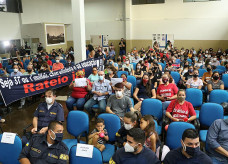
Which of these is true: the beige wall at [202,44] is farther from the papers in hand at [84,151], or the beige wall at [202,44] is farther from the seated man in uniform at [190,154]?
the papers in hand at [84,151]

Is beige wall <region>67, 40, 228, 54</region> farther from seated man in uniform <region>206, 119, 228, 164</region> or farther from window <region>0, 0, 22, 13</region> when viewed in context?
seated man in uniform <region>206, 119, 228, 164</region>

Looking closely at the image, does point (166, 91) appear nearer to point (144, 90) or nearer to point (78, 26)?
point (144, 90)

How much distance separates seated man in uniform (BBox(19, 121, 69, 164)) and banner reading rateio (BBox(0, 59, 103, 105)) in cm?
298

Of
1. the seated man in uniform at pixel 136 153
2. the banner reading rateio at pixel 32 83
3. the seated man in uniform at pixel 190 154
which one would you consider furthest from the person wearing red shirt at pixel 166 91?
the banner reading rateio at pixel 32 83

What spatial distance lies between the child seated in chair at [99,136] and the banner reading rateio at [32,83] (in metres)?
3.07

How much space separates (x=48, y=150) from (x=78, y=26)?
19.8ft

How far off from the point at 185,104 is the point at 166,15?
1303 centimetres

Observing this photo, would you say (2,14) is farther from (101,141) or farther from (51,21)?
(101,141)

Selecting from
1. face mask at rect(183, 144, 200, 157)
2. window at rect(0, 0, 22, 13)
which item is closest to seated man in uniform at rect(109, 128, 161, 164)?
face mask at rect(183, 144, 200, 157)

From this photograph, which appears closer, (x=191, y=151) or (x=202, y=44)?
(x=191, y=151)

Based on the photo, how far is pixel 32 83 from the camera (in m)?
5.64

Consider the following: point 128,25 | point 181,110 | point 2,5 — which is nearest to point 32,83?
point 181,110

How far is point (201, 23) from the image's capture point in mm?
14664

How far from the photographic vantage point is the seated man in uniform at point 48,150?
2592 mm
